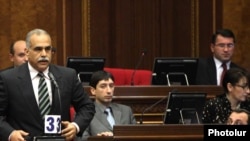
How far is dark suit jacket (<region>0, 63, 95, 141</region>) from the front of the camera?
519 centimetres

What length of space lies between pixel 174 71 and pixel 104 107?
101 cm

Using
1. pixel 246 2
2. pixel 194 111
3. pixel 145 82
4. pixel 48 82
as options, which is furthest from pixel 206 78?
pixel 48 82

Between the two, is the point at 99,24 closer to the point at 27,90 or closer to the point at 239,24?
the point at 239,24

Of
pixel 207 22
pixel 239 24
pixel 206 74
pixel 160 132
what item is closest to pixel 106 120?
pixel 160 132

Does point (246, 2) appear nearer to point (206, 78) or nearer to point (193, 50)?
point (193, 50)

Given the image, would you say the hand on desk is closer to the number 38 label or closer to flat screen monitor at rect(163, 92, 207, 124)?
the number 38 label

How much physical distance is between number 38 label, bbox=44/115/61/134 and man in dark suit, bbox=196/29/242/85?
3.40 metres

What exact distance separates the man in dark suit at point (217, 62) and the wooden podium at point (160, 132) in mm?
2675

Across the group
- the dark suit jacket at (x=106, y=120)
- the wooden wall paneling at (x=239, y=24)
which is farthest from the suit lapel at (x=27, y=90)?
the wooden wall paneling at (x=239, y=24)

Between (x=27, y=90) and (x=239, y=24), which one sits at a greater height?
Result: (x=239, y=24)

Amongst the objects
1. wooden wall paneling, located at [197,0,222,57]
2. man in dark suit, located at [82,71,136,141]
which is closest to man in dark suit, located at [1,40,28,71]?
man in dark suit, located at [82,71,136,141]

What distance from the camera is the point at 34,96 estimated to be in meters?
5.23

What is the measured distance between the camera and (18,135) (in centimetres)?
500

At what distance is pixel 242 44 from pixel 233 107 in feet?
11.5
